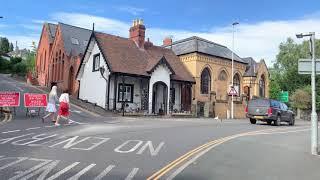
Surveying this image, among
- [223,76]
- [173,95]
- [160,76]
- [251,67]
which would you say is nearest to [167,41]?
[223,76]

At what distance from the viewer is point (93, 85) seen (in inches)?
1537

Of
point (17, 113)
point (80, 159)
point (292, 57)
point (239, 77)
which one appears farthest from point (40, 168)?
point (292, 57)

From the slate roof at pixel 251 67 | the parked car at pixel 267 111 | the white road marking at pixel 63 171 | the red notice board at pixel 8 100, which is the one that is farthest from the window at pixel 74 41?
the white road marking at pixel 63 171

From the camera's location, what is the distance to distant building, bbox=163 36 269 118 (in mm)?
44719

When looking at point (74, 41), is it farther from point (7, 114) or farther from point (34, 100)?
point (7, 114)

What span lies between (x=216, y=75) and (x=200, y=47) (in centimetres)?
350

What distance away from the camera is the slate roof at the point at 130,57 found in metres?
37.0

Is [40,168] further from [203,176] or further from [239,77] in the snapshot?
[239,77]

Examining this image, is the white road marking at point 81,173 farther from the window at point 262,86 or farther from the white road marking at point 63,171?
the window at point 262,86

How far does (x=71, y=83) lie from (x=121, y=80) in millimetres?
12462

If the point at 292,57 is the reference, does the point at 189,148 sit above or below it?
below

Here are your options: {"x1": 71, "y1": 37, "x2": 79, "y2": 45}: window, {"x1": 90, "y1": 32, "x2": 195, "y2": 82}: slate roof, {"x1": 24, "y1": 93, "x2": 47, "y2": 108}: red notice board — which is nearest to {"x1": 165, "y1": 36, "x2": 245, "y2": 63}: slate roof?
{"x1": 90, "y1": 32, "x2": 195, "y2": 82}: slate roof

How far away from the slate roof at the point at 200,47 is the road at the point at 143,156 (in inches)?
1140

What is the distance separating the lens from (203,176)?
32.7 feet
